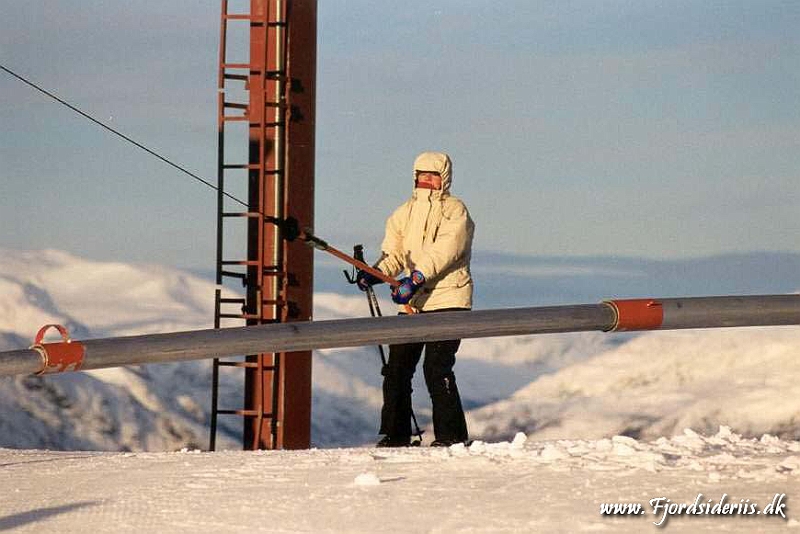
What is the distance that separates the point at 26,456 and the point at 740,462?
4.13 meters

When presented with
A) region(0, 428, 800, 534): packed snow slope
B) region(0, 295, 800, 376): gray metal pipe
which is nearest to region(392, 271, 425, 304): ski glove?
region(0, 428, 800, 534): packed snow slope

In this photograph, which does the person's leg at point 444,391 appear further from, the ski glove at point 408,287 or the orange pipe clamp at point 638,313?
the orange pipe clamp at point 638,313

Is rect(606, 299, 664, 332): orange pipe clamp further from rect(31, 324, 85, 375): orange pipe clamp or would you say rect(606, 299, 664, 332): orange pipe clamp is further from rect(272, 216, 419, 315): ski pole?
rect(31, 324, 85, 375): orange pipe clamp

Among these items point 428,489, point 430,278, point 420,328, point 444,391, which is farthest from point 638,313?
point 444,391

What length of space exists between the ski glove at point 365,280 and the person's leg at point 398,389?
44 cm

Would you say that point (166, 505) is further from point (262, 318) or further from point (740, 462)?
point (262, 318)

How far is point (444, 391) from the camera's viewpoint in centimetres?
1019

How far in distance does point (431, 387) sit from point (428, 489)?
2.91 metres

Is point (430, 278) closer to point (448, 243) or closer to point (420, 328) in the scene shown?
point (448, 243)

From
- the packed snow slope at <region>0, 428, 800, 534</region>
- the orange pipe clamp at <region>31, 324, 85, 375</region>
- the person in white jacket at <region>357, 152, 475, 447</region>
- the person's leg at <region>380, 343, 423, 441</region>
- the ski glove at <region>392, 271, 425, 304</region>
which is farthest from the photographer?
the person's leg at <region>380, 343, 423, 441</region>

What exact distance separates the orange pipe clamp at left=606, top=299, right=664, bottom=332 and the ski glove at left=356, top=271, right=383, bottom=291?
2795 mm

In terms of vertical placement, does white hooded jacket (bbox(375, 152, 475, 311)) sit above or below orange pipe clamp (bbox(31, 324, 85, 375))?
above

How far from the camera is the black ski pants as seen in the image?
33.4 ft

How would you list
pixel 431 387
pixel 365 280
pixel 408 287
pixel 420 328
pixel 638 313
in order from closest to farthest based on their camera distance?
1. pixel 420 328
2. pixel 638 313
3. pixel 408 287
4. pixel 431 387
5. pixel 365 280
